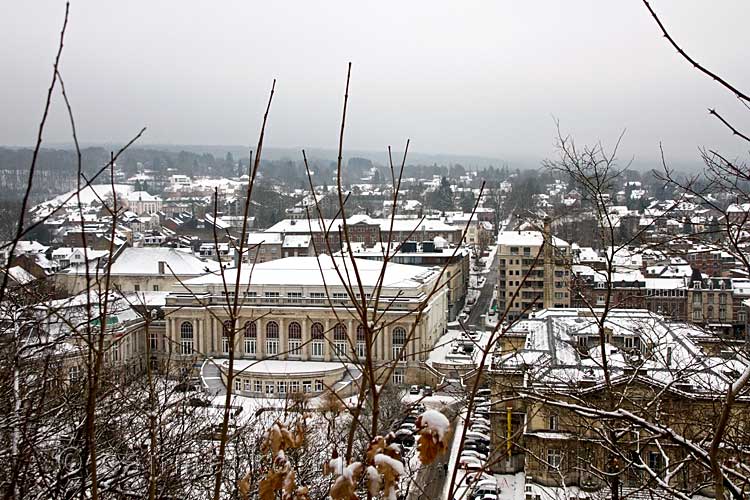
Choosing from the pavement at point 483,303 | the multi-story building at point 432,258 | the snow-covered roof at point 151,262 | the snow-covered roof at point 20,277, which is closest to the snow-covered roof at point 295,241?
the multi-story building at point 432,258

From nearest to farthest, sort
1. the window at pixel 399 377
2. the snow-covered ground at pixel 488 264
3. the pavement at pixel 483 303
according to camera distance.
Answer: the window at pixel 399 377, the pavement at pixel 483 303, the snow-covered ground at pixel 488 264

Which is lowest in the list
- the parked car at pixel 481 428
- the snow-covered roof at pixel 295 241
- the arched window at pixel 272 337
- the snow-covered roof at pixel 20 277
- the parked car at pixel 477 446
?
the arched window at pixel 272 337

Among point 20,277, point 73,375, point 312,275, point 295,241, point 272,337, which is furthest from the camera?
point 295,241

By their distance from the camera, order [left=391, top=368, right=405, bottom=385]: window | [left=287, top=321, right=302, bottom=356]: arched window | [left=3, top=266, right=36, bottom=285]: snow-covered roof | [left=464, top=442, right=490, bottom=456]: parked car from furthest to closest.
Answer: [left=287, top=321, right=302, bottom=356]: arched window → [left=391, top=368, right=405, bottom=385]: window → [left=464, top=442, right=490, bottom=456]: parked car → [left=3, top=266, right=36, bottom=285]: snow-covered roof

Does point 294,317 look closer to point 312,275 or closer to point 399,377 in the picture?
point 312,275

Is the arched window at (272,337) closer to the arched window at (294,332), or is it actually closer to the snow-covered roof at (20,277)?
the arched window at (294,332)

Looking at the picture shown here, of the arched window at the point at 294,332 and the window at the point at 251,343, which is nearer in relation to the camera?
the arched window at the point at 294,332

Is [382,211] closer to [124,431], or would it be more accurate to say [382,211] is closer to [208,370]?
[208,370]

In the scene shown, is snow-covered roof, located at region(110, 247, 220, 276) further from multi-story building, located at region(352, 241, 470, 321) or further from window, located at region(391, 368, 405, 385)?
window, located at region(391, 368, 405, 385)

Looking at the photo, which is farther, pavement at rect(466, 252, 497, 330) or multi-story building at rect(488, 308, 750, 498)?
pavement at rect(466, 252, 497, 330)

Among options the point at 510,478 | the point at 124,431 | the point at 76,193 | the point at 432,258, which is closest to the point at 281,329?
the point at 432,258

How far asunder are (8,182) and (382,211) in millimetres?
42458

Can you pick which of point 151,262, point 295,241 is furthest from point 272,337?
point 295,241

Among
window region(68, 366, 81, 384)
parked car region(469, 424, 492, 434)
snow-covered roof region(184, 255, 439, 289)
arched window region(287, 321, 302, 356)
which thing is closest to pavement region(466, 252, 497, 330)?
snow-covered roof region(184, 255, 439, 289)
